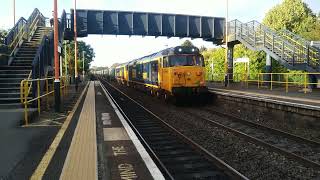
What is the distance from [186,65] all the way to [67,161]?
13.8 m

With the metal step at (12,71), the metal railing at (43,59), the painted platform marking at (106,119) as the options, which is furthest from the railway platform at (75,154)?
the metal step at (12,71)

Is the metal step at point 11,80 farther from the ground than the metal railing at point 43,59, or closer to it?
closer to it

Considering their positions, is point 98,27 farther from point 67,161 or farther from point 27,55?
point 67,161

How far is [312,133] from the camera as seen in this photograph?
1301 cm

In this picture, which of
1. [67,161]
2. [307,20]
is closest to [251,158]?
[67,161]

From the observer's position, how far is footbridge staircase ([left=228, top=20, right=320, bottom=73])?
83.5ft

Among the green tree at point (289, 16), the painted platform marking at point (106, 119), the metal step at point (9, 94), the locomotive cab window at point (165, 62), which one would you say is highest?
the green tree at point (289, 16)

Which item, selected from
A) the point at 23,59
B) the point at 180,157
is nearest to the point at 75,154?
the point at 180,157

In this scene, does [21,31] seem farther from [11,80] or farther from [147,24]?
[147,24]

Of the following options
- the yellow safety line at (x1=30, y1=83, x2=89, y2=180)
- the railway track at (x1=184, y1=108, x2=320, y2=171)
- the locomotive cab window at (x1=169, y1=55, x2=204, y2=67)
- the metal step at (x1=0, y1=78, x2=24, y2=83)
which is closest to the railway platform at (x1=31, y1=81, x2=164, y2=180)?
the yellow safety line at (x1=30, y1=83, x2=89, y2=180)

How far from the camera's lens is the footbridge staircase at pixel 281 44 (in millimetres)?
25453

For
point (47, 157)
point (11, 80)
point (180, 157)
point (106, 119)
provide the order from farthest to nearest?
point (11, 80)
point (106, 119)
point (180, 157)
point (47, 157)

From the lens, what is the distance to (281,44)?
93.5 feet

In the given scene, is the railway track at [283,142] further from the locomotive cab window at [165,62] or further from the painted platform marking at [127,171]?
the locomotive cab window at [165,62]
